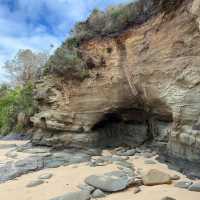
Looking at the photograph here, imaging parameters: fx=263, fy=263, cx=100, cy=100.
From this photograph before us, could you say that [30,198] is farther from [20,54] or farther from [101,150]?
[20,54]

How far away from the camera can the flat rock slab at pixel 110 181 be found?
17.0ft

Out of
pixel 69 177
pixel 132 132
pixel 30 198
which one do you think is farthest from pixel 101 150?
pixel 30 198

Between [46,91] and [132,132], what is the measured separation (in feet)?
12.0

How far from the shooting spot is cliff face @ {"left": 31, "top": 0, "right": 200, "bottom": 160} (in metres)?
6.00

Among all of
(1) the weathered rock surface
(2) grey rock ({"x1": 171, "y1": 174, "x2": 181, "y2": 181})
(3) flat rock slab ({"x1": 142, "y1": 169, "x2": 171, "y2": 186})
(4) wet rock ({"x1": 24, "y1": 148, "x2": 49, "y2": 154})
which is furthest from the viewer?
(4) wet rock ({"x1": 24, "y1": 148, "x2": 49, "y2": 154})

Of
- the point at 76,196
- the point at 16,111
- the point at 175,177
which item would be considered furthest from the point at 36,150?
the point at 16,111

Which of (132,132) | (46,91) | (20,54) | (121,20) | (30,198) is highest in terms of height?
(20,54)

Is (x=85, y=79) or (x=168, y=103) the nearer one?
(x=168, y=103)

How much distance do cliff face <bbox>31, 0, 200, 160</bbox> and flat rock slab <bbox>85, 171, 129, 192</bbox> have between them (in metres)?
1.60

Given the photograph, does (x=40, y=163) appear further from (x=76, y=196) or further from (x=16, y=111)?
(x=16, y=111)

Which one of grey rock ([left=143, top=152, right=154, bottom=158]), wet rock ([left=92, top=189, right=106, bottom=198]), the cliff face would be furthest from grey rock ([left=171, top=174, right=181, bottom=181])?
grey rock ([left=143, top=152, right=154, bottom=158])

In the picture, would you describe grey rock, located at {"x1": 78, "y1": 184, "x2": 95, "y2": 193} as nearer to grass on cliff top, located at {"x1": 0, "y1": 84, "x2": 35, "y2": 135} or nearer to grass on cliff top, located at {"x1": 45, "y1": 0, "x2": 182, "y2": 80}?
grass on cliff top, located at {"x1": 45, "y1": 0, "x2": 182, "y2": 80}

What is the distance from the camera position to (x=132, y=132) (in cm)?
960

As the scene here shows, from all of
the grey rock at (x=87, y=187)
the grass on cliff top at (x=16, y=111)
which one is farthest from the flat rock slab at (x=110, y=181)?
the grass on cliff top at (x=16, y=111)
